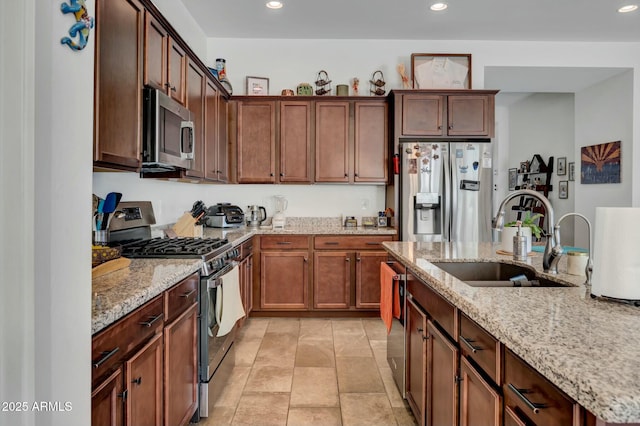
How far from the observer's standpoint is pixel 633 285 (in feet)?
3.63

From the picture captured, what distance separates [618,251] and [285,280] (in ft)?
10.3

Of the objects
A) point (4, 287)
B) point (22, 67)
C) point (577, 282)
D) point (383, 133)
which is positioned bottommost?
point (577, 282)

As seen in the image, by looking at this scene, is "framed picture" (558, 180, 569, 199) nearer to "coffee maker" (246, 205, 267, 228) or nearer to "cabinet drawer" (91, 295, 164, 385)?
"coffee maker" (246, 205, 267, 228)

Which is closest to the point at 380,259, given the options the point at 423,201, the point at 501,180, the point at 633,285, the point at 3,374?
the point at 423,201

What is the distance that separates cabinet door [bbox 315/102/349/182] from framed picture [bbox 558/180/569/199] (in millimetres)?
3616

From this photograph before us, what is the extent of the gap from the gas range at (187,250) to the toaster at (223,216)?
1362 millimetres

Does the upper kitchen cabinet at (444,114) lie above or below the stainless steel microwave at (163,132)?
above

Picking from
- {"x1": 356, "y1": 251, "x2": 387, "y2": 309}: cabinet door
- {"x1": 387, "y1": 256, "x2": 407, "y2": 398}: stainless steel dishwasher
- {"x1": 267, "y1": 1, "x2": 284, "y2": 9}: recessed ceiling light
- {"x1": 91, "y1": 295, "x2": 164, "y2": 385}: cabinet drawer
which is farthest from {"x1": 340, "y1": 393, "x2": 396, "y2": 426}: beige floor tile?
{"x1": 267, "y1": 1, "x2": 284, "y2": 9}: recessed ceiling light

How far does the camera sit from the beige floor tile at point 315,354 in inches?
112

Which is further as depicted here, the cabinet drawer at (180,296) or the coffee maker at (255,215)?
the coffee maker at (255,215)

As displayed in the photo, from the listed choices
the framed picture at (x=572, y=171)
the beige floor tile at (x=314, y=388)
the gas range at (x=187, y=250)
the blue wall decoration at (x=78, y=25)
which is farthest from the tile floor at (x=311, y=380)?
the framed picture at (x=572, y=171)

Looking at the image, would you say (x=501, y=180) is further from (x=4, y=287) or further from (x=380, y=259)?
(x=4, y=287)

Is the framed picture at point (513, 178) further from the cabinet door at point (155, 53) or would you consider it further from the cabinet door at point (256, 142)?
the cabinet door at point (155, 53)

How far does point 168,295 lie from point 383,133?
10.2 feet
